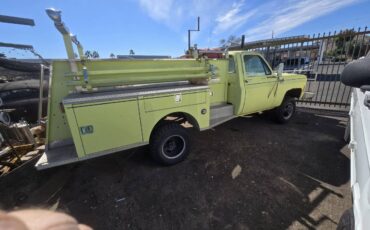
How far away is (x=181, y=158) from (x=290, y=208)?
191 cm

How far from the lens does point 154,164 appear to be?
3604 millimetres

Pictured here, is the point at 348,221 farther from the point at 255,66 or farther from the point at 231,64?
the point at 255,66

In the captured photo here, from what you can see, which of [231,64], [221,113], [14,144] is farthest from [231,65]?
[14,144]

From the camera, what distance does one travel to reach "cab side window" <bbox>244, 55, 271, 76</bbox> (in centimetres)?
435

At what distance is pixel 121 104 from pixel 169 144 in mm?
1278

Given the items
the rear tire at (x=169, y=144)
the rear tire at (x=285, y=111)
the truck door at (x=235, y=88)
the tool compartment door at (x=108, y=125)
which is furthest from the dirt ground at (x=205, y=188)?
the rear tire at (x=285, y=111)

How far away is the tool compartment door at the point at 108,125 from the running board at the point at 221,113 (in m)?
1.79

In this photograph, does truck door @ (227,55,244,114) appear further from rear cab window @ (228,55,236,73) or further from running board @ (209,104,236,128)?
running board @ (209,104,236,128)

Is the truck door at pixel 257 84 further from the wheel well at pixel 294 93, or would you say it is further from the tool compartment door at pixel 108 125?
the tool compartment door at pixel 108 125

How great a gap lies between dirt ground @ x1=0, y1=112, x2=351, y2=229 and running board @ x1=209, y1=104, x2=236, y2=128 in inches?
24.0

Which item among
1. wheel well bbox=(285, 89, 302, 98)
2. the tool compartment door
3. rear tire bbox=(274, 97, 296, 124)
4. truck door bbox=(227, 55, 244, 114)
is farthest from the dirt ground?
wheel well bbox=(285, 89, 302, 98)

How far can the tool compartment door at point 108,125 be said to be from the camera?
254 centimetres

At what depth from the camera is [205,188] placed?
2959 millimetres

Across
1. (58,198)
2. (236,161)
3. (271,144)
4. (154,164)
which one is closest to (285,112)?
(271,144)
